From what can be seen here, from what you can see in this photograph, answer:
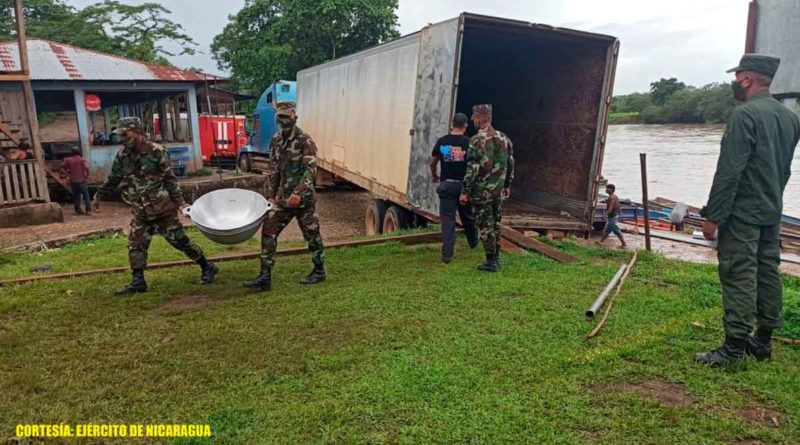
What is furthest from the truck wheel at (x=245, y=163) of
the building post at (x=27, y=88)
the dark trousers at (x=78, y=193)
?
the building post at (x=27, y=88)

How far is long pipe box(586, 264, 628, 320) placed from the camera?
430 cm

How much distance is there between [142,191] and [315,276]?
1732 mm

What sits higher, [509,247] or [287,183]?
[287,183]

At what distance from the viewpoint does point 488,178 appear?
5.89 m

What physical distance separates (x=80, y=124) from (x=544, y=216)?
37.5ft

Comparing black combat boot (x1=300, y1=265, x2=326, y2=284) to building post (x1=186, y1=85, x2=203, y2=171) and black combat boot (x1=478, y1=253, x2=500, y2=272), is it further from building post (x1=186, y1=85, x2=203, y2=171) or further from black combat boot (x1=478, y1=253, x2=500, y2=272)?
building post (x1=186, y1=85, x2=203, y2=171)

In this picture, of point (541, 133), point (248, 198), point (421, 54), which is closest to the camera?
point (248, 198)

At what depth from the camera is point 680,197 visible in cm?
2391

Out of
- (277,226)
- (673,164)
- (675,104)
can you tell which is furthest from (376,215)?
(675,104)

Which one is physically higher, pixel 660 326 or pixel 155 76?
pixel 155 76

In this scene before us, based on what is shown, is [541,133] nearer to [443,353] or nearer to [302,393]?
[443,353]

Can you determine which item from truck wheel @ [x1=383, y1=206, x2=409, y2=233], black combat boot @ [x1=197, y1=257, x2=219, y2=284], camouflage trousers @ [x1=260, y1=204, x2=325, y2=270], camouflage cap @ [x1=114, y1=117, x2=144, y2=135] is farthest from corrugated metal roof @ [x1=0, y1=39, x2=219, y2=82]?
camouflage trousers @ [x1=260, y1=204, x2=325, y2=270]

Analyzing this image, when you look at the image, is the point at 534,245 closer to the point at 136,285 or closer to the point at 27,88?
the point at 136,285

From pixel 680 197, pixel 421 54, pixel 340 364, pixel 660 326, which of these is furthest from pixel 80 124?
pixel 680 197
